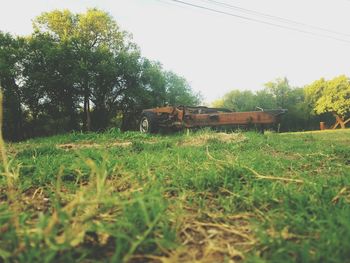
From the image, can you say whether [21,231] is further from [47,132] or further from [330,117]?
[330,117]

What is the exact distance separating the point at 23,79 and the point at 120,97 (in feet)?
32.6

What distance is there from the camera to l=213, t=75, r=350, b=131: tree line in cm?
5041

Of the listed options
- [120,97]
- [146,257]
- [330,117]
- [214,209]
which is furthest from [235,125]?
[330,117]

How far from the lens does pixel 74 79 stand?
2786 cm

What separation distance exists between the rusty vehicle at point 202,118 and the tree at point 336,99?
44.5 m

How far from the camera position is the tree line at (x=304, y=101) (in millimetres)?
50406

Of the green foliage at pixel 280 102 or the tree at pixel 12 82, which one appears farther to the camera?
the green foliage at pixel 280 102

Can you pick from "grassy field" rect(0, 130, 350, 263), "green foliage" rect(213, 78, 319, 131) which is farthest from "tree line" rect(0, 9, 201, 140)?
"grassy field" rect(0, 130, 350, 263)

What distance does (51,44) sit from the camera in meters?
29.0

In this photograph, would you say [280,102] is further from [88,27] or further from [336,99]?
[88,27]

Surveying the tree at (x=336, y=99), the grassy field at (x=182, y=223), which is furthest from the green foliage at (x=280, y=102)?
the grassy field at (x=182, y=223)

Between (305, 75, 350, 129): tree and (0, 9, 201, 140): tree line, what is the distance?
2833cm

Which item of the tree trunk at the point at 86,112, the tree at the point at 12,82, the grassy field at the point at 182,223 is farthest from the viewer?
the tree trunk at the point at 86,112

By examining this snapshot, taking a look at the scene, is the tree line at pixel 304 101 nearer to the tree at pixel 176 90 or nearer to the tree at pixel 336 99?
the tree at pixel 336 99
